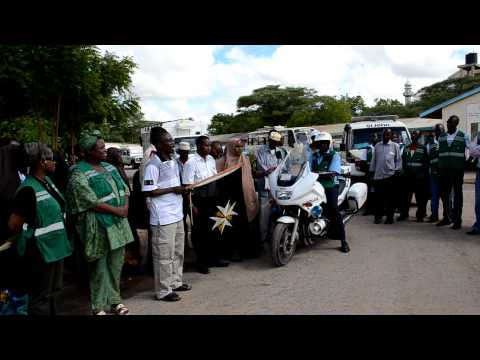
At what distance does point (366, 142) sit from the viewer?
11.6 m

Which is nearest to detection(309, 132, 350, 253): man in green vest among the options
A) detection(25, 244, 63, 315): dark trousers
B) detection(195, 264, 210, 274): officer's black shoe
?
detection(195, 264, 210, 274): officer's black shoe

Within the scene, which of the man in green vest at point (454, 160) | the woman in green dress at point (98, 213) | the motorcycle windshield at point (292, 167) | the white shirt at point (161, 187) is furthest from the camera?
the man in green vest at point (454, 160)

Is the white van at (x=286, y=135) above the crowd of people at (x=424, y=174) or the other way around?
above

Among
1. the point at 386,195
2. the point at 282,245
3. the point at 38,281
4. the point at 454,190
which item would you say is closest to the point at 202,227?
the point at 282,245

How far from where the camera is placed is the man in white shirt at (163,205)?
4.63 metres

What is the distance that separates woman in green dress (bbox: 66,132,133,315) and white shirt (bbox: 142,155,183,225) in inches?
15.9

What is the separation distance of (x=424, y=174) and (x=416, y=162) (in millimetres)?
288

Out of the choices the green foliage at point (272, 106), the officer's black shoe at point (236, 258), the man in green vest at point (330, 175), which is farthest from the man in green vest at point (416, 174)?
the green foliage at point (272, 106)

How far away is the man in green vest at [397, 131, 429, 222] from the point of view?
834 centimetres

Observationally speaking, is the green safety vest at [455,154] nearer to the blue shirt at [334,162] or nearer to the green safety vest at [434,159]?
the green safety vest at [434,159]

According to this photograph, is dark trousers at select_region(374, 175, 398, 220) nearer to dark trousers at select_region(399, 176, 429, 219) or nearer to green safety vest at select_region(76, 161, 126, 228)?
dark trousers at select_region(399, 176, 429, 219)
